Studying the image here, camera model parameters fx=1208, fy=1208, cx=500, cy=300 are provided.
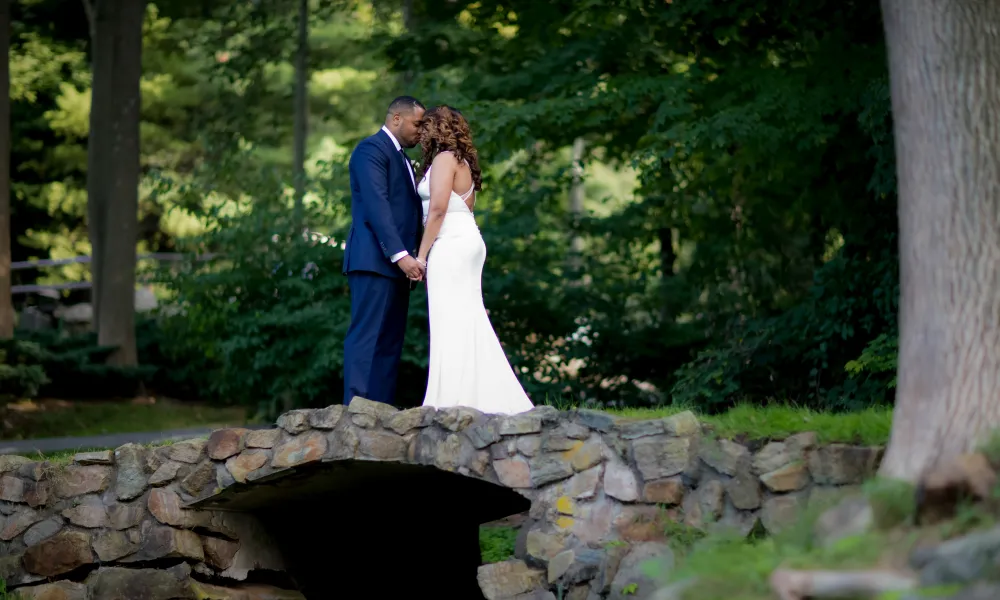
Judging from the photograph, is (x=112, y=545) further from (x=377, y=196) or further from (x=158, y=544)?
(x=377, y=196)

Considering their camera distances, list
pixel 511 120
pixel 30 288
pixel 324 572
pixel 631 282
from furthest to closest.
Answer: pixel 30 288
pixel 631 282
pixel 511 120
pixel 324 572

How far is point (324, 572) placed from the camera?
11023 millimetres

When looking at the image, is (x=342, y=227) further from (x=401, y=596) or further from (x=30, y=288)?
(x=30, y=288)

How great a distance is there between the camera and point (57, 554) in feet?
29.0

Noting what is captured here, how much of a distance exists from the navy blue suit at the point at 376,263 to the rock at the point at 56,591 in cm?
258

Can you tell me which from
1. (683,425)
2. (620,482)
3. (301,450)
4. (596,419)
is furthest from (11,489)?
(683,425)

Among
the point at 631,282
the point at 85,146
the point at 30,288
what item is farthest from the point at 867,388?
the point at 85,146

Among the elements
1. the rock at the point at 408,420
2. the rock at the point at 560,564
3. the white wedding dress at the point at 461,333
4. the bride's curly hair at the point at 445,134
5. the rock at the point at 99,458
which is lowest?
the rock at the point at 560,564

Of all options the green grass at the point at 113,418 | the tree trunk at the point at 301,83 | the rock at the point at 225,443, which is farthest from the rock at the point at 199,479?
the tree trunk at the point at 301,83

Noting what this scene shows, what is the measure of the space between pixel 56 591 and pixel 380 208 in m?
3.73

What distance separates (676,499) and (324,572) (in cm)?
503

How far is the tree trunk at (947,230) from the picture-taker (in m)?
5.53

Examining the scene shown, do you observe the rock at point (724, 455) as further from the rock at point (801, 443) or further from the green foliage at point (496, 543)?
the green foliage at point (496, 543)

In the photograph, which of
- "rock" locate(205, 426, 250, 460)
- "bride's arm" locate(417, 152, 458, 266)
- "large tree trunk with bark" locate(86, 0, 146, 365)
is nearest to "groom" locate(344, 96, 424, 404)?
"bride's arm" locate(417, 152, 458, 266)
